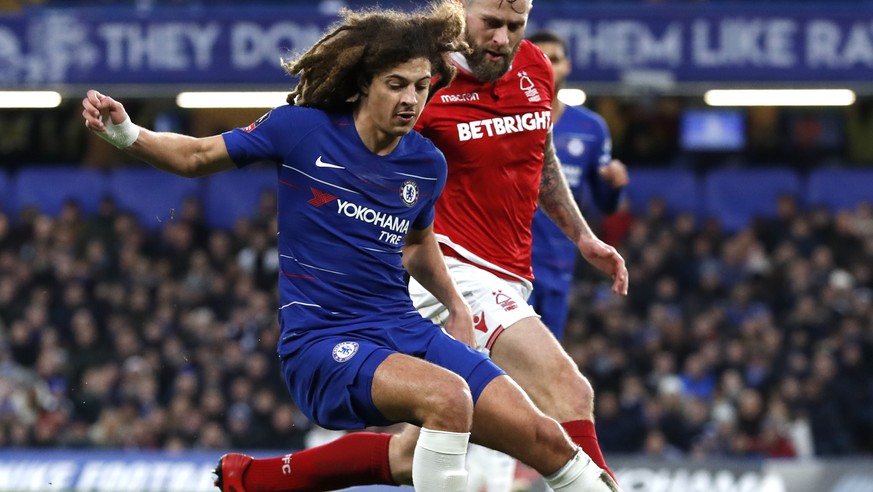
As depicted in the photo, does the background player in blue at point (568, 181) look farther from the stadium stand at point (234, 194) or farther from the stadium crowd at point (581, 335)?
the stadium stand at point (234, 194)

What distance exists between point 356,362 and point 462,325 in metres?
0.66

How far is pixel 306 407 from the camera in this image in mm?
5488

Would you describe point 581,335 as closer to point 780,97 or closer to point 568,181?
point 780,97

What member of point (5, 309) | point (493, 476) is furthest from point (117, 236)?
point (493, 476)

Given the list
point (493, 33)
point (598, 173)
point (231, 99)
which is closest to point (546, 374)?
point (493, 33)

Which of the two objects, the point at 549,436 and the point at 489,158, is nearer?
the point at 549,436

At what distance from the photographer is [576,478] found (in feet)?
17.8

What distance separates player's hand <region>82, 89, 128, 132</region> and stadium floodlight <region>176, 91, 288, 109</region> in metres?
12.2

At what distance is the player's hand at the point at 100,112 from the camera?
493cm

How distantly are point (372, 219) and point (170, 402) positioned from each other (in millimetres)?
10571

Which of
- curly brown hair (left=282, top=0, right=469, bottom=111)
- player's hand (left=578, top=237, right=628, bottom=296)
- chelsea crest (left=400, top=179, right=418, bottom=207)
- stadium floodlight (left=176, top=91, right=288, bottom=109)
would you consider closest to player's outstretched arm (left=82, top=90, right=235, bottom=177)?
curly brown hair (left=282, top=0, right=469, bottom=111)

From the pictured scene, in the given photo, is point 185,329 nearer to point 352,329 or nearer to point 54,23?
point 54,23

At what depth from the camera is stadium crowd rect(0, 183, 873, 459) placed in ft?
47.3

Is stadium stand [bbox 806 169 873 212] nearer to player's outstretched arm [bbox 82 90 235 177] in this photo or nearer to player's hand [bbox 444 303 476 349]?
Answer: player's hand [bbox 444 303 476 349]
